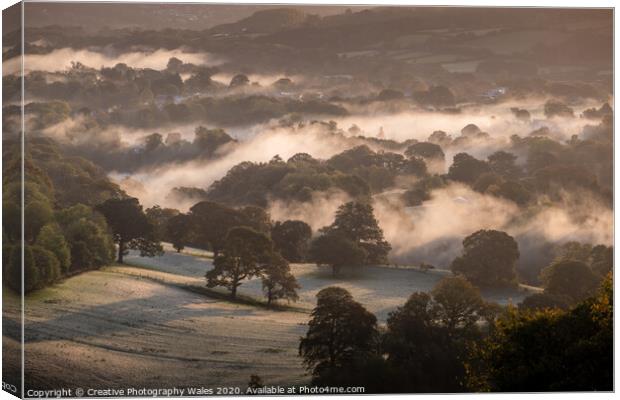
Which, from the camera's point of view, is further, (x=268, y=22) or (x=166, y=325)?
(x=268, y=22)

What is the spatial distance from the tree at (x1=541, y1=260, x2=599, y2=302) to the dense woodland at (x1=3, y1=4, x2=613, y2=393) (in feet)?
0.13

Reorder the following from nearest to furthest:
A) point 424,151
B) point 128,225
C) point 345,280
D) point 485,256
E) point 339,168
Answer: point 128,225, point 345,280, point 485,256, point 339,168, point 424,151

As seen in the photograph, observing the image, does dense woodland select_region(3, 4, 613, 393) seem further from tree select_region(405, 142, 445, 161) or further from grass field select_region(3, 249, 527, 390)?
grass field select_region(3, 249, 527, 390)

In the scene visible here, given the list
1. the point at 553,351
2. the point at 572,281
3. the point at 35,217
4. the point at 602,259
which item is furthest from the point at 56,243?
the point at 602,259

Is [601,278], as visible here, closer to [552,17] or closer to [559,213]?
[559,213]

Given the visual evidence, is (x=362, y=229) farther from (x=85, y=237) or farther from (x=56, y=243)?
(x=56, y=243)

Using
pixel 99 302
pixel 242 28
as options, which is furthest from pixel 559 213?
pixel 99 302

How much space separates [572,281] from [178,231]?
788 cm

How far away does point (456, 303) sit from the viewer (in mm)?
32188

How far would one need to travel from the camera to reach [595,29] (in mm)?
33438

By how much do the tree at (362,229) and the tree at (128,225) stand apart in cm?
350

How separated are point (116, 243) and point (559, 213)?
893cm

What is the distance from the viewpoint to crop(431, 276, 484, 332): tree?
3198cm

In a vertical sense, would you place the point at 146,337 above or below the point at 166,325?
below
